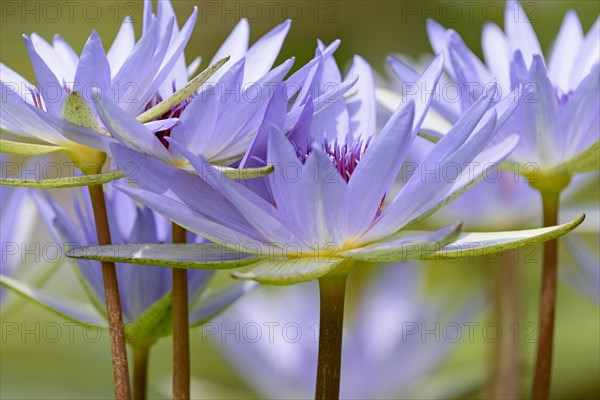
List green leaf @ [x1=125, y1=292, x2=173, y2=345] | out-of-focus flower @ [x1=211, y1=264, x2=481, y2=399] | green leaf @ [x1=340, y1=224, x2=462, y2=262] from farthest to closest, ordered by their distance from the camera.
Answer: out-of-focus flower @ [x1=211, y1=264, x2=481, y2=399], green leaf @ [x1=125, y1=292, x2=173, y2=345], green leaf @ [x1=340, y1=224, x2=462, y2=262]

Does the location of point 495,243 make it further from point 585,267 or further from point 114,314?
point 585,267

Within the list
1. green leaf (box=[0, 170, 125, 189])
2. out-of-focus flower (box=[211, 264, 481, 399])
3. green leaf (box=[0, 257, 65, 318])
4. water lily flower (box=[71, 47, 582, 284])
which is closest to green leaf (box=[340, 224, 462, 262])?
water lily flower (box=[71, 47, 582, 284])

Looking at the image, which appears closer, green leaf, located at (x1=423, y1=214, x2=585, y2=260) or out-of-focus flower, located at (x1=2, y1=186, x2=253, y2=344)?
green leaf, located at (x1=423, y1=214, x2=585, y2=260)

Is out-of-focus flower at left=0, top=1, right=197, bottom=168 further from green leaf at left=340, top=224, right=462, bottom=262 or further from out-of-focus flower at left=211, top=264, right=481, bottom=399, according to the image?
out-of-focus flower at left=211, top=264, right=481, bottom=399

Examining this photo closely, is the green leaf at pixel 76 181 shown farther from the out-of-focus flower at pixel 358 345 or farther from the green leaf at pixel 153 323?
the out-of-focus flower at pixel 358 345

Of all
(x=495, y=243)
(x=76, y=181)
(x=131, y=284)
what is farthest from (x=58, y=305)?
(x=495, y=243)

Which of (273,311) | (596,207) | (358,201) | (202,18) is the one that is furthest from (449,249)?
(202,18)

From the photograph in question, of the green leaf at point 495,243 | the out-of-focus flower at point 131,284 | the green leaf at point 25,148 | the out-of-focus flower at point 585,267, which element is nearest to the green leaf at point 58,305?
the out-of-focus flower at point 131,284

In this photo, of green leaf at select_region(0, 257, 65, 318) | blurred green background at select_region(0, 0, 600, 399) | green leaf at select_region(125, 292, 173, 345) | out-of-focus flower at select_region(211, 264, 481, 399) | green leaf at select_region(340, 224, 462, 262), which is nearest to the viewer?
green leaf at select_region(340, 224, 462, 262)
